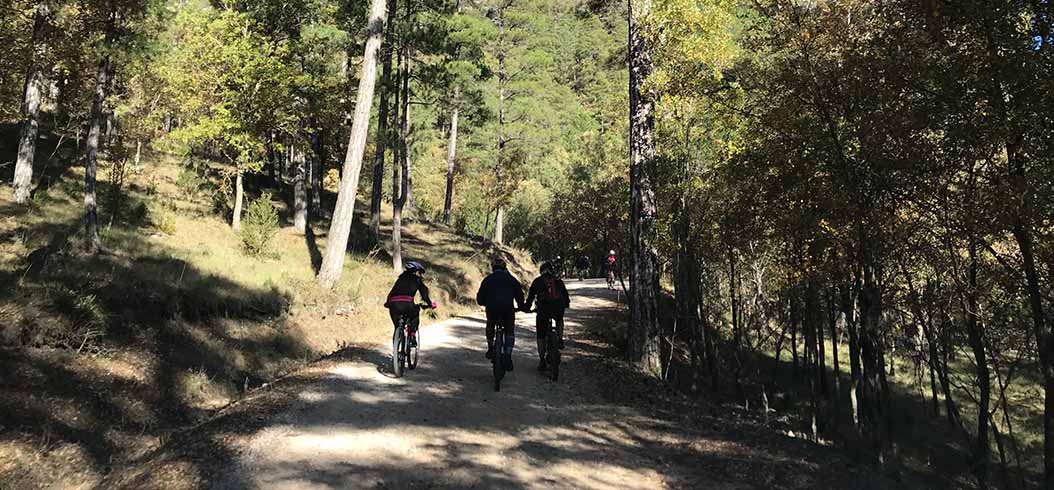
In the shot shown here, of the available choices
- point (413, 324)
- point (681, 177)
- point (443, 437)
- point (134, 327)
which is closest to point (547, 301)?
point (413, 324)

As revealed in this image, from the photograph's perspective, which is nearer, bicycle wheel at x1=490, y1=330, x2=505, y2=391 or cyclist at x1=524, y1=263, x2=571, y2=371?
bicycle wheel at x1=490, y1=330, x2=505, y2=391

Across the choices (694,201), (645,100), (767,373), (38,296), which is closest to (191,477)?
(38,296)

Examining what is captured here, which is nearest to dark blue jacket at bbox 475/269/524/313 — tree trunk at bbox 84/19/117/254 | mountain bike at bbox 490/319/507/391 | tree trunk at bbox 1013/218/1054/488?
mountain bike at bbox 490/319/507/391

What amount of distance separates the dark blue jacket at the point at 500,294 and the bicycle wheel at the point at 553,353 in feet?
4.13

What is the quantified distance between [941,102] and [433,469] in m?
9.86

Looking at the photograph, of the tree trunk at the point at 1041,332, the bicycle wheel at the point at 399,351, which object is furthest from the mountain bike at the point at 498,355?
the tree trunk at the point at 1041,332

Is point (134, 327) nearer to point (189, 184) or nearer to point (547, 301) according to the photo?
point (547, 301)

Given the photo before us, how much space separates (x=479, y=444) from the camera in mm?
6312

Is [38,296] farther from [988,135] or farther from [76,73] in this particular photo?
[76,73]

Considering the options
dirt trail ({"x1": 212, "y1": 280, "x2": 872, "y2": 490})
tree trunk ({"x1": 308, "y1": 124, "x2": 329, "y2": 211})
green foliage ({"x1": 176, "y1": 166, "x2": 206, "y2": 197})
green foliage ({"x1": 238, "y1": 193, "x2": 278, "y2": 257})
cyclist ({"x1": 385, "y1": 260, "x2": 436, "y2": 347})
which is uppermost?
tree trunk ({"x1": 308, "y1": 124, "x2": 329, "y2": 211})

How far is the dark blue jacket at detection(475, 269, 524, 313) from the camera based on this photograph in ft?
29.8

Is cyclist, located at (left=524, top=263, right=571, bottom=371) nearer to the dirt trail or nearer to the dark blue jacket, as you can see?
the dark blue jacket

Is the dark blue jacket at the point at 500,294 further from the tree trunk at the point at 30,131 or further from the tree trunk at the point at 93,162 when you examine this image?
the tree trunk at the point at 30,131

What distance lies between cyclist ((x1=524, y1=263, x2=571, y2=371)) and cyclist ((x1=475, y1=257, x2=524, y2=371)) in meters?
0.90
